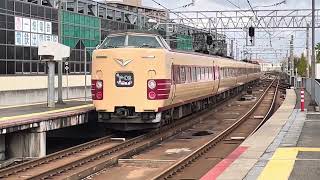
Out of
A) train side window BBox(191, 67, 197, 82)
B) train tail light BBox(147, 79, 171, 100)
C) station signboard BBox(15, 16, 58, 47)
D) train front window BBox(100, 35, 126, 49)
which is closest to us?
train tail light BBox(147, 79, 171, 100)

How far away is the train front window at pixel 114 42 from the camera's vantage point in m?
18.3

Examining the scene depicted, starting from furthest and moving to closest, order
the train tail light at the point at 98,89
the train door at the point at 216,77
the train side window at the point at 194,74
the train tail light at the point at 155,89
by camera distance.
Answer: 1. the train door at the point at 216,77
2. the train side window at the point at 194,74
3. the train tail light at the point at 98,89
4. the train tail light at the point at 155,89

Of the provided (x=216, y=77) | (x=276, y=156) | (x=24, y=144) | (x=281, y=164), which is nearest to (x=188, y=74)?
(x=24, y=144)

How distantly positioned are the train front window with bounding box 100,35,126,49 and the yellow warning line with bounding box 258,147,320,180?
21.9ft

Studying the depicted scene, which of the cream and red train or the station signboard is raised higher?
the station signboard

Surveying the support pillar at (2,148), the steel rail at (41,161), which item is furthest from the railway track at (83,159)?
the support pillar at (2,148)

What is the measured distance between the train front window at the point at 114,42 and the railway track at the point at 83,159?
2.97 meters

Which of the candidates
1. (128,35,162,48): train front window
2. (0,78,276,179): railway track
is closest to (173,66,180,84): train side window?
(128,35,162,48): train front window

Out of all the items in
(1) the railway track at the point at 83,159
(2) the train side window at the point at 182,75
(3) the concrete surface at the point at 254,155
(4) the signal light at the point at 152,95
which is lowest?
(1) the railway track at the point at 83,159

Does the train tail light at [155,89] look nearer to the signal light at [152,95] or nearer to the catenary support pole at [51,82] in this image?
the signal light at [152,95]

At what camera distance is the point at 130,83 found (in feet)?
57.1

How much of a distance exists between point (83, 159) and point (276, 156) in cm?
467

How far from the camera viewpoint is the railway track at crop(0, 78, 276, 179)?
1229cm

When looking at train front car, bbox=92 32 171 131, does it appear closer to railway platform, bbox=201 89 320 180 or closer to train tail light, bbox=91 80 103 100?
train tail light, bbox=91 80 103 100
